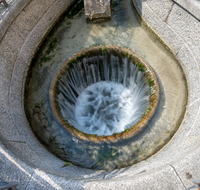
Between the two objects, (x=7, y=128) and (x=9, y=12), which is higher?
(x=9, y=12)

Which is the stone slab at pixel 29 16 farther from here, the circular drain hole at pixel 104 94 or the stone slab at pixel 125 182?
the stone slab at pixel 125 182

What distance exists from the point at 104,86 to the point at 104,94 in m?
0.29

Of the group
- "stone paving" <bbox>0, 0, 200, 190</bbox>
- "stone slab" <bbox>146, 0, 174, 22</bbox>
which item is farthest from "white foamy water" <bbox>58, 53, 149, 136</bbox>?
"stone slab" <bbox>146, 0, 174, 22</bbox>

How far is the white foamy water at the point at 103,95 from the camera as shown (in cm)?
517

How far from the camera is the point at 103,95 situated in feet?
20.4

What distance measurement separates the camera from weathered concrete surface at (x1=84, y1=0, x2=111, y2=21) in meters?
5.28

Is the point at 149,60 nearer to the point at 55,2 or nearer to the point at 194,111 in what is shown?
the point at 194,111

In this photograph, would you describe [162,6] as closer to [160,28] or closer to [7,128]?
[160,28]

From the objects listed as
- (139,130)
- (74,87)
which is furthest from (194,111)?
(74,87)

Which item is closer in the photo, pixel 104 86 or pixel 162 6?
pixel 162 6

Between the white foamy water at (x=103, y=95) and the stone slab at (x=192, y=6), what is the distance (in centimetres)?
189

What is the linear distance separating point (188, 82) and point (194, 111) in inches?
36.2

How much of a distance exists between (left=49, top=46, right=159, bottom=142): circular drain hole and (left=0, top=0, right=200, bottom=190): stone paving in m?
0.88

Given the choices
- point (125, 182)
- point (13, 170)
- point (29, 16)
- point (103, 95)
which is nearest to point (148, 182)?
point (125, 182)
